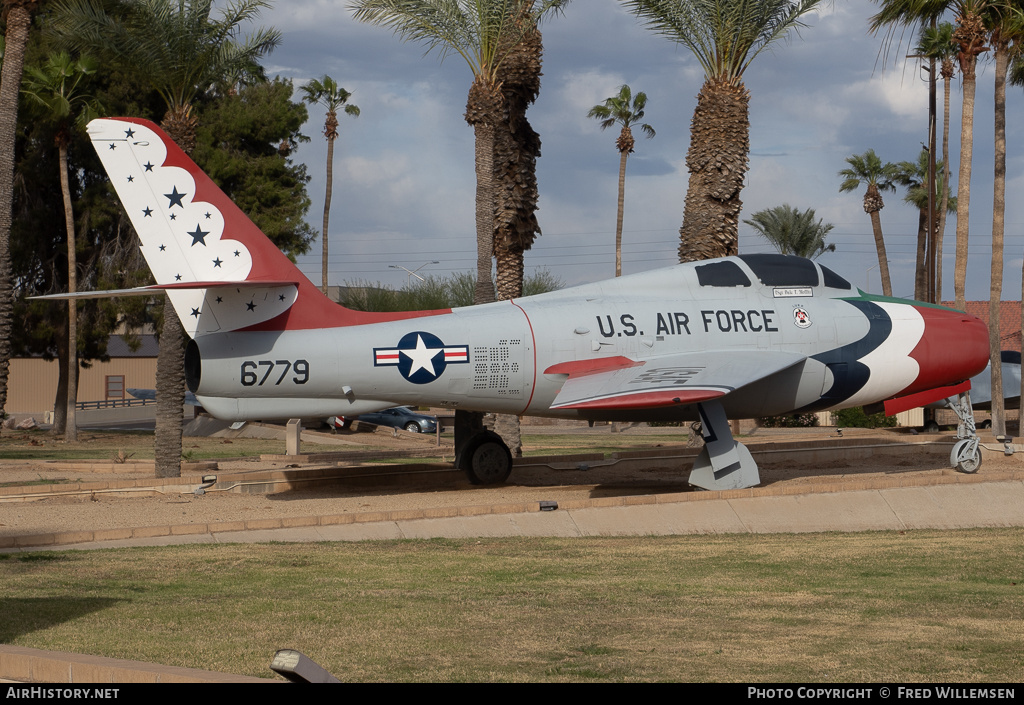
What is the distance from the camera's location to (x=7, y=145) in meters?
24.7

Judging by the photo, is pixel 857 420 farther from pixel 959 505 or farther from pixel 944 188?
pixel 959 505

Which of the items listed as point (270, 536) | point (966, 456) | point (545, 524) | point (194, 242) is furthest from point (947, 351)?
point (194, 242)

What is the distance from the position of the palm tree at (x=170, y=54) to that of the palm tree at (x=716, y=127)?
1123 centimetres

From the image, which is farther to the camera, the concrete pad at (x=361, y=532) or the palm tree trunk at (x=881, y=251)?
the palm tree trunk at (x=881, y=251)

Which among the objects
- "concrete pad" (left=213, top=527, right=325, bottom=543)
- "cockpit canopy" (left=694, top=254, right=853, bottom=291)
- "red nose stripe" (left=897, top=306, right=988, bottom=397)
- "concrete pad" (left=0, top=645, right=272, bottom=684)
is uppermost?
"cockpit canopy" (left=694, top=254, right=853, bottom=291)

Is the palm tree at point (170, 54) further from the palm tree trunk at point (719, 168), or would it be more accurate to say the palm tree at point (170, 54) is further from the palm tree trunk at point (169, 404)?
the palm tree trunk at point (719, 168)

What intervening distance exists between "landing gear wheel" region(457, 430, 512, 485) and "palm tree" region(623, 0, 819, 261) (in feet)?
33.2

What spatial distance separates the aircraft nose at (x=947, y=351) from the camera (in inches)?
699

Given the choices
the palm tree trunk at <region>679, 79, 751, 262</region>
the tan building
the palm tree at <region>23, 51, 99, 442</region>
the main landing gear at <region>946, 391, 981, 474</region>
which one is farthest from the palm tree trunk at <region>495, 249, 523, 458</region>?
the tan building

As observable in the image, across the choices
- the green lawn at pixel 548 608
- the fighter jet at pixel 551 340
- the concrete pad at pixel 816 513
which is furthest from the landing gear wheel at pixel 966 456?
the green lawn at pixel 548 608

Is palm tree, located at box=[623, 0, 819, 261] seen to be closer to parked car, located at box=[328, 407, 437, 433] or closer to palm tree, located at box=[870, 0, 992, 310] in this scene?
palm tree, located at box=[870, 0, 992, 310]

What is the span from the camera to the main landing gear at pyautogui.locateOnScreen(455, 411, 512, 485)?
19.5 metres

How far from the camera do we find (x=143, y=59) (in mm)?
21438

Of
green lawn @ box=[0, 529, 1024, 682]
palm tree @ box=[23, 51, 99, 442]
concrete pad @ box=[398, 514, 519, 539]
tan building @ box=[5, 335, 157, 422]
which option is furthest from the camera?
tan building @ box=[5, 335, 157, 422]
